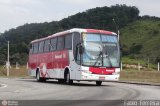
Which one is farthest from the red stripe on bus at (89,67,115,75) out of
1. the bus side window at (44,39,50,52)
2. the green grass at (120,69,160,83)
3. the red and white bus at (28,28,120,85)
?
the green grass at (120,69,160,83)

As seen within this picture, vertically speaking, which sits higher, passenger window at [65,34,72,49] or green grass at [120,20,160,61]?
green grass at [120,20,160,61]

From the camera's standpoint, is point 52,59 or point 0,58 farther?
point 0,58

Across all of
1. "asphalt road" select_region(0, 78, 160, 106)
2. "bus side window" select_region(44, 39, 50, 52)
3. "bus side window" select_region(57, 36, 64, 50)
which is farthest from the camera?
"bus side window" select_region(44, 39, 50, 52)

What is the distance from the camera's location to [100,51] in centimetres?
3450

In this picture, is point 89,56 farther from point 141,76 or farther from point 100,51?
point 141,76

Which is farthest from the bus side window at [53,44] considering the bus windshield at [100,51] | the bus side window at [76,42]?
the bus windshield at [100,51]

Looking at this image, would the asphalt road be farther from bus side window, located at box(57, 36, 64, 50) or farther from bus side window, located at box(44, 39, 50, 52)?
bus side window, located at box(44, 39, 50, 52)

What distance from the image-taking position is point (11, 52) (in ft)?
431

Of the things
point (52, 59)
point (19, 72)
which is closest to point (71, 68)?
point (52, 59)

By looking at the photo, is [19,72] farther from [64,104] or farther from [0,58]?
[64,104]

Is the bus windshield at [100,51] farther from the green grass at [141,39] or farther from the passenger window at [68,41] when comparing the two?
the green grass at [141,39]

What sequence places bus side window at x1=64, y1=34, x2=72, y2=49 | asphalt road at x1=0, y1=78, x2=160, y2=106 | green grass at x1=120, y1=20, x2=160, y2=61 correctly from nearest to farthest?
asphalt road at x1=0, y1=78, x2=160, y2=106 < bus side window at x1=64, y1=34, x2=72, y2=49 < green grass at x1=120, y1=20, x2=160, y2=61

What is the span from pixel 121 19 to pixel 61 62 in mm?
125757

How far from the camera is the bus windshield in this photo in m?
34.4
